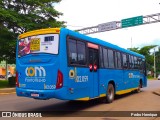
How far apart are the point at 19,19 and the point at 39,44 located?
1660 cm

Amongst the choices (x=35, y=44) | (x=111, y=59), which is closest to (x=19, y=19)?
(x=111, y=59)

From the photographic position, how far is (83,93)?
10906mm

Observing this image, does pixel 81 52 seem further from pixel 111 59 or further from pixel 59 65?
pixel 111 59

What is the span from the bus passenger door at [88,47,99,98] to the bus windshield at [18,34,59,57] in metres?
2.02

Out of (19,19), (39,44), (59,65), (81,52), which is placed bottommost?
(59,65)

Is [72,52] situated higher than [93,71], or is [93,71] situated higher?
[72,52]

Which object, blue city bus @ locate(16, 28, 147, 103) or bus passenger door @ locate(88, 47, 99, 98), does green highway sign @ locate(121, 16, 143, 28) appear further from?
bus passenger door @ locate(88, 47, 99, 98)

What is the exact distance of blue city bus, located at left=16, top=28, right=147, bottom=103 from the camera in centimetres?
991

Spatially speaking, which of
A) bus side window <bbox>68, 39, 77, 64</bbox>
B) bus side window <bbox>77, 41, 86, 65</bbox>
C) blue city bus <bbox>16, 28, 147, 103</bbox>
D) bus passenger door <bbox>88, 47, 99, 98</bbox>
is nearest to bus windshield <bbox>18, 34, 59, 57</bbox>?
blue city bus <bbox>16, 28, 147, 103</bbox>

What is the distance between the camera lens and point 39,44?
10500mm

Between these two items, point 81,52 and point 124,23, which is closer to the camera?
point 81,52

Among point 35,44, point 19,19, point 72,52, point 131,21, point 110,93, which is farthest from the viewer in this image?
point 131,21

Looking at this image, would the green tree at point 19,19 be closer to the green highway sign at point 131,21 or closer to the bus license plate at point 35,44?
the green highway sign at point 131,21

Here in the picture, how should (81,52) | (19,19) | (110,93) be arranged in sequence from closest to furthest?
(81,52), (110,93), (19,19)
